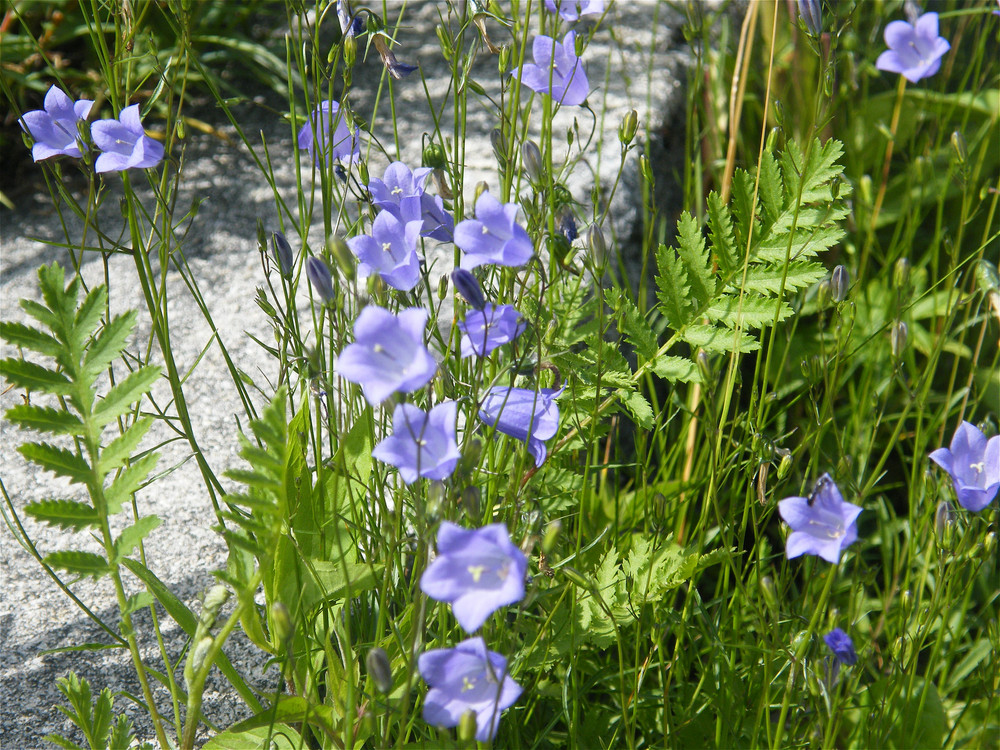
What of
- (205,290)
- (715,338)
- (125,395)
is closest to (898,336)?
(715,338)

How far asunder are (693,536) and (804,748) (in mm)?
384

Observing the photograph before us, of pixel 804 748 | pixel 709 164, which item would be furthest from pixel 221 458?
pixel 709 164

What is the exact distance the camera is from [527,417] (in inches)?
42.4

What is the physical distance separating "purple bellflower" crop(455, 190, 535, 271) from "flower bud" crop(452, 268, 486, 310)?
0.03 ft

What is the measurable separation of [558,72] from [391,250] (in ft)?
1.72

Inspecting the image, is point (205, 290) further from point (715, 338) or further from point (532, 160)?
point (715, 338)

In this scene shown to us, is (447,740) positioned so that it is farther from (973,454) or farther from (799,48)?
(799,48)

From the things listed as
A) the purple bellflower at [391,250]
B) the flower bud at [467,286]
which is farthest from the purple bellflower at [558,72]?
the flower bud at [467,286]

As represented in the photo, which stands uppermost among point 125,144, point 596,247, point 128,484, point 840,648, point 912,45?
point 912,45

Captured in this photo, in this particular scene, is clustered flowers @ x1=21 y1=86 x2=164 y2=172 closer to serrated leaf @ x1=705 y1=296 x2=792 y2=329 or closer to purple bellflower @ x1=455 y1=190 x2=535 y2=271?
purple bellflower @ x1=455 y1=190 x2=535 y2=271

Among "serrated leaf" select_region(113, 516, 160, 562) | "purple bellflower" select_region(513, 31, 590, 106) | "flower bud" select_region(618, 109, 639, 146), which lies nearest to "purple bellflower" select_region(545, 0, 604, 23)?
"purple bellflower" select_region(513, 31, 590, 106)

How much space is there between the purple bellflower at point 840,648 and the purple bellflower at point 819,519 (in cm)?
21

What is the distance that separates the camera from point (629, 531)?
1.54 meters

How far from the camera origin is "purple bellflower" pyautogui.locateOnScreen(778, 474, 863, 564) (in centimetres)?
95
